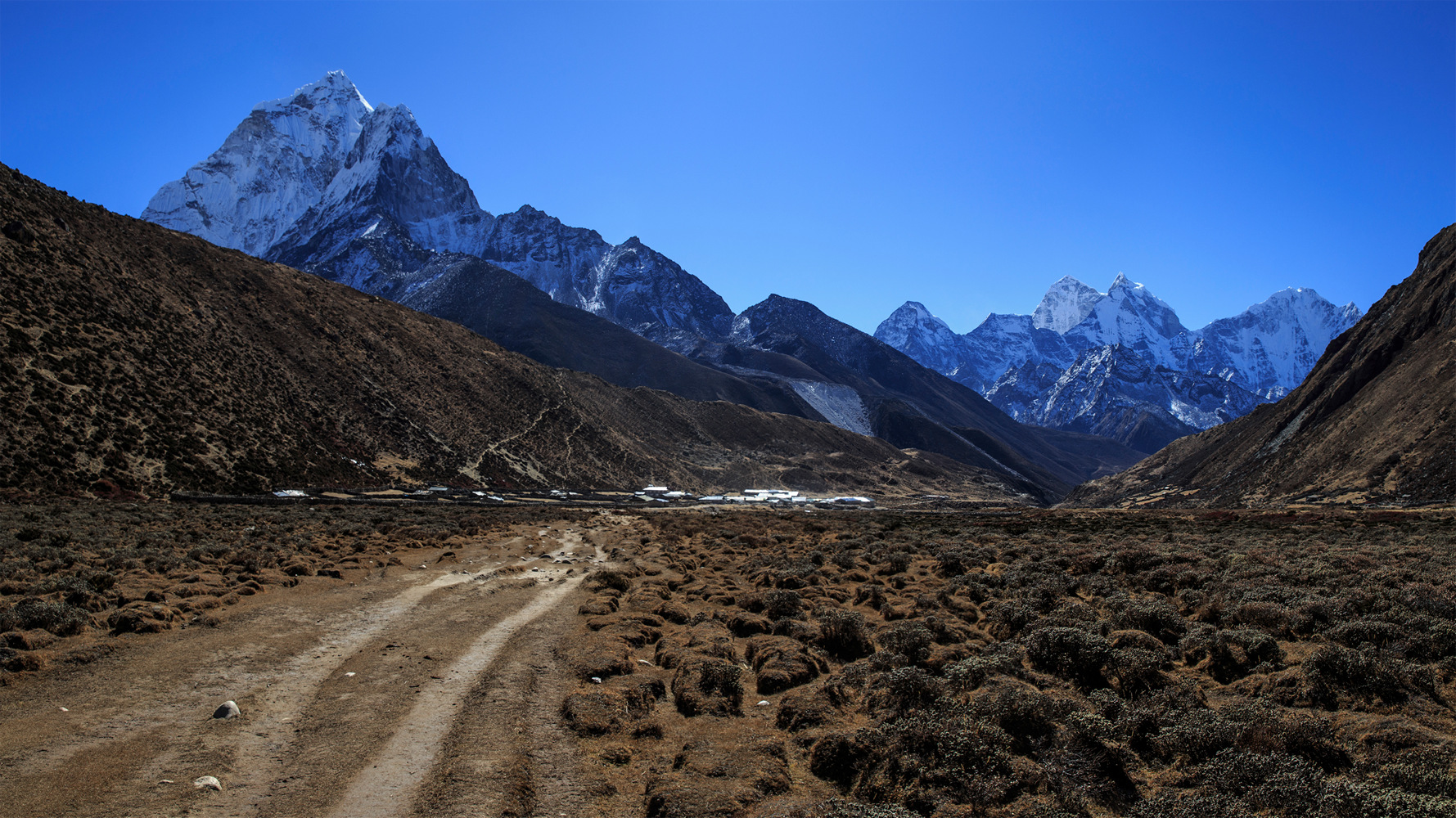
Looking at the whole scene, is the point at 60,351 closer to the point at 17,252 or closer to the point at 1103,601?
the point at 17,252

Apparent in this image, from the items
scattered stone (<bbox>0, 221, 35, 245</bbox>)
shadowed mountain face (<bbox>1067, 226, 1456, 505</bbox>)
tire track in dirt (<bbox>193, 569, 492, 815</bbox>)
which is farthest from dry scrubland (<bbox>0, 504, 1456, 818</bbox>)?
shadowed mountain face (<bbox>1067, 226, 1456, 505</bbox>)

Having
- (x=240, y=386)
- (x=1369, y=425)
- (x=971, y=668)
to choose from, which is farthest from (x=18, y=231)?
(x=1369, y=425)

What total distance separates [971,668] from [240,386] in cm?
6313

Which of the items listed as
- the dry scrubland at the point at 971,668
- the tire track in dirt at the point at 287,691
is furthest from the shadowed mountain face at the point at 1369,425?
the tire track in dirt at the point at 287,691

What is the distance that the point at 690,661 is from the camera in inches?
464

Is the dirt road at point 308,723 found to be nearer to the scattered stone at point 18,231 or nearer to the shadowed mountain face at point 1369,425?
the scattered stone at point 18,231

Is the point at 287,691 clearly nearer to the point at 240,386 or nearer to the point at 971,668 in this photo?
the point at 971,668

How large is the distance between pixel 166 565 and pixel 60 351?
39480 millimetres

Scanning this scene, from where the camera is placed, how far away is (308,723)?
30.5ft

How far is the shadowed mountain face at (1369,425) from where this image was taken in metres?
55.6

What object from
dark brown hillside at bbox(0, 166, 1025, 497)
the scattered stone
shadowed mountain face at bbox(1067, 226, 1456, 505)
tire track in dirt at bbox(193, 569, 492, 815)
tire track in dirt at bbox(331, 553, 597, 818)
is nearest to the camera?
tire track in dirt at bbox(331, 553, 597, 818)

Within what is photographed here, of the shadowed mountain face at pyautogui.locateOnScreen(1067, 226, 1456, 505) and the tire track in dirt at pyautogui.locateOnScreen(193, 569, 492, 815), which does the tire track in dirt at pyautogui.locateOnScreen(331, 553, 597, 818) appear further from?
the shadowed mountain face at pyautogui.locateOnScreen(1067, 226, 1456, 505)

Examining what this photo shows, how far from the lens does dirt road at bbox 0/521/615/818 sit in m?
7.28

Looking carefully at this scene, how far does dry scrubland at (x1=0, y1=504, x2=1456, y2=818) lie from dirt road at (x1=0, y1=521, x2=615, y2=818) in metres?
0.63
